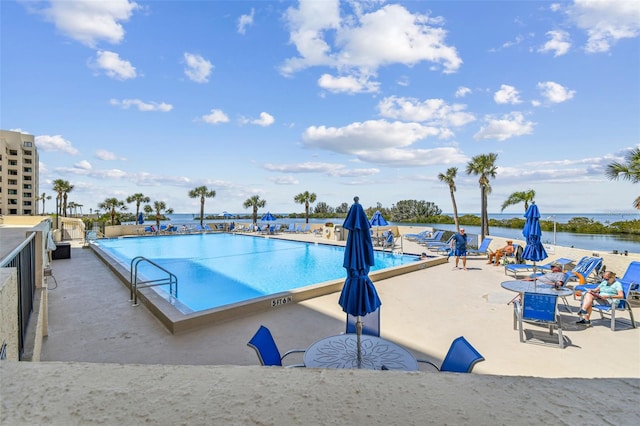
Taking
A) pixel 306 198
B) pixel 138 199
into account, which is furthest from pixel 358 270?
pixel 138 199

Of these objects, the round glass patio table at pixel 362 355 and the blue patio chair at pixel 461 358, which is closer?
the blue patio chair at pixel 461 358

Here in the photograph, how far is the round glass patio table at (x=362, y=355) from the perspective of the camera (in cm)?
280

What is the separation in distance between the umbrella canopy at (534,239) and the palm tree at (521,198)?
53.2 ft

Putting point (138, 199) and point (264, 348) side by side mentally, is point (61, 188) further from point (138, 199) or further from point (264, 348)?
point (264, 348)

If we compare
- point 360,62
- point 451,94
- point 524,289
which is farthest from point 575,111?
point 524,289

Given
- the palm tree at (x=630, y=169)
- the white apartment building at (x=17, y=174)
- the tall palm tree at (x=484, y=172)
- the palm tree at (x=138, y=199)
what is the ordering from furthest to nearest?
the white apartment building at (x=17, y=174) < the palm tree at (x=138, y=199) < the tall palm tree at (x=484, y=172) < the palm tree at (x=630, y=169)

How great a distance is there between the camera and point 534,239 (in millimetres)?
6691

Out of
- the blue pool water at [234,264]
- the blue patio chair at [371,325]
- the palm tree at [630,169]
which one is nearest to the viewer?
the blue patio chair at [371,325]

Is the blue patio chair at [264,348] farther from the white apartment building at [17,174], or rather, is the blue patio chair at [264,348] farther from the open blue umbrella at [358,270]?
the white apartment building at [17,174]

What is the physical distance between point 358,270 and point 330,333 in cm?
178

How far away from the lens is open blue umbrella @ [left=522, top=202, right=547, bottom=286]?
659 centimetres

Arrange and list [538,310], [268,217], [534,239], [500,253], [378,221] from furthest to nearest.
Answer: [268,217] → [378,221] → [500,253] → [534,239] → [538,310]

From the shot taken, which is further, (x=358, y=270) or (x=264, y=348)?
(x=358, y=270)

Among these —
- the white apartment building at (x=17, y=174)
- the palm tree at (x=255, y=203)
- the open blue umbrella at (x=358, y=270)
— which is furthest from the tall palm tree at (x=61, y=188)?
the open blue umbrella at (x=358, y=270)
